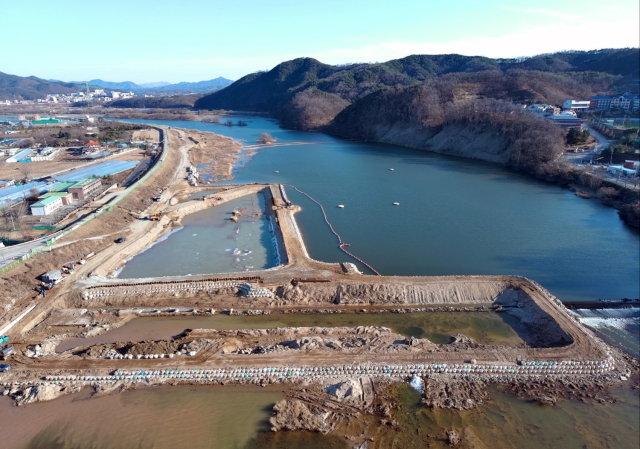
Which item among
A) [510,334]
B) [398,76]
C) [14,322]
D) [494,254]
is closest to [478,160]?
[494,254]

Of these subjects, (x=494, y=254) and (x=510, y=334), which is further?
(x=494, y=254)

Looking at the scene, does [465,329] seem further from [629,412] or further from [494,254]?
[494,254]

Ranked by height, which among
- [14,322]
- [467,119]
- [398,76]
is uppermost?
[398,76]

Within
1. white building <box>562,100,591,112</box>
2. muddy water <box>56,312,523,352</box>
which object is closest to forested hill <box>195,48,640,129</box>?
white building <box>562,100,591,112</box>

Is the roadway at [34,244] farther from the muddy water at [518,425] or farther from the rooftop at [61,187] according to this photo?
the muddy water at [518,425]

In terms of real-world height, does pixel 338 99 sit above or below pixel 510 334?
above

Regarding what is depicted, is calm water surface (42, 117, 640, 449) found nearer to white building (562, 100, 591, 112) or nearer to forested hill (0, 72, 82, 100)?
white building (562, 100, 591, 112)

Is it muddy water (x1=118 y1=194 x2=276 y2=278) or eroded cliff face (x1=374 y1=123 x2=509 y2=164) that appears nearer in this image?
muddy water (x1=118 y1=194 x2=276 y2=278)
